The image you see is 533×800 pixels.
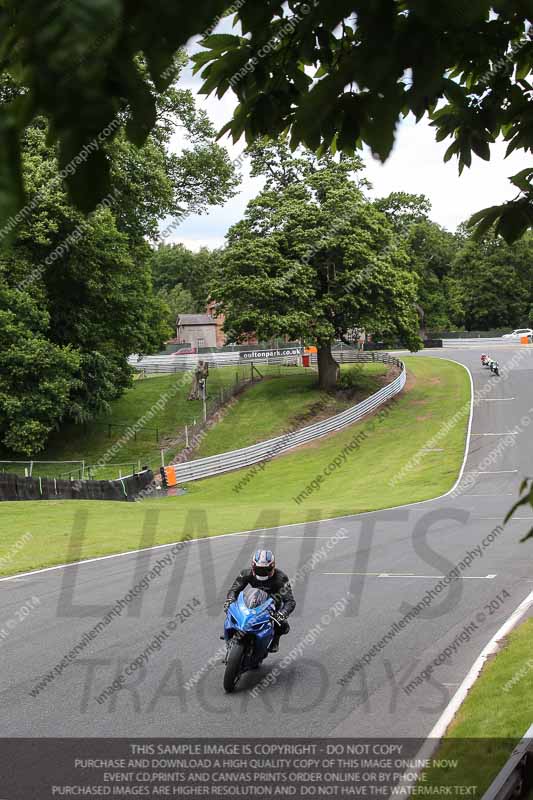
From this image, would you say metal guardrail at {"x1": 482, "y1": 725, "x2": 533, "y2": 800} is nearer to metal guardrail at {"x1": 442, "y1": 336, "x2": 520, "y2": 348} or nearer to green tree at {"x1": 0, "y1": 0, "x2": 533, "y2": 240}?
green tree at {"x1": 0, "y1": 0, "x2": 533, "y2": 240}

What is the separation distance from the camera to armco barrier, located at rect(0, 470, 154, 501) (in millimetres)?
27344

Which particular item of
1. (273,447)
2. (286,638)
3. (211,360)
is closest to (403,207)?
(211,360)

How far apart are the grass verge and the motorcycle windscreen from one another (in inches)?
320

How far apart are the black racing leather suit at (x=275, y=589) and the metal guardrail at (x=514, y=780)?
5.31 m

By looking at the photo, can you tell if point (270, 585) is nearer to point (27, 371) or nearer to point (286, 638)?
point (286, 638)

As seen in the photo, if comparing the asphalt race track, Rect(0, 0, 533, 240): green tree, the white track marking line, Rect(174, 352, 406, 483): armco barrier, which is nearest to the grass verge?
Rect(174, 352, 406, 483): armco barrier

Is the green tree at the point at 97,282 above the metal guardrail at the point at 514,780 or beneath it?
above

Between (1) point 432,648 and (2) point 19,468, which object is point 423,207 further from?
(1) point 432,648

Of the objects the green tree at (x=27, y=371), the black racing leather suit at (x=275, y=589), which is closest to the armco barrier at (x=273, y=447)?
the green tree at (x=27, y=371)

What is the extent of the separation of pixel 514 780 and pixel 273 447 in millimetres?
37412

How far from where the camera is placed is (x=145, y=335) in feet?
141

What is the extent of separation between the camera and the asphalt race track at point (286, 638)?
841 centimetres

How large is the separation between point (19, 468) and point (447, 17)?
3856cm

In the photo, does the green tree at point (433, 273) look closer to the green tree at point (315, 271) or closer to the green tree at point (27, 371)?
the green tree at point (315, 271)
